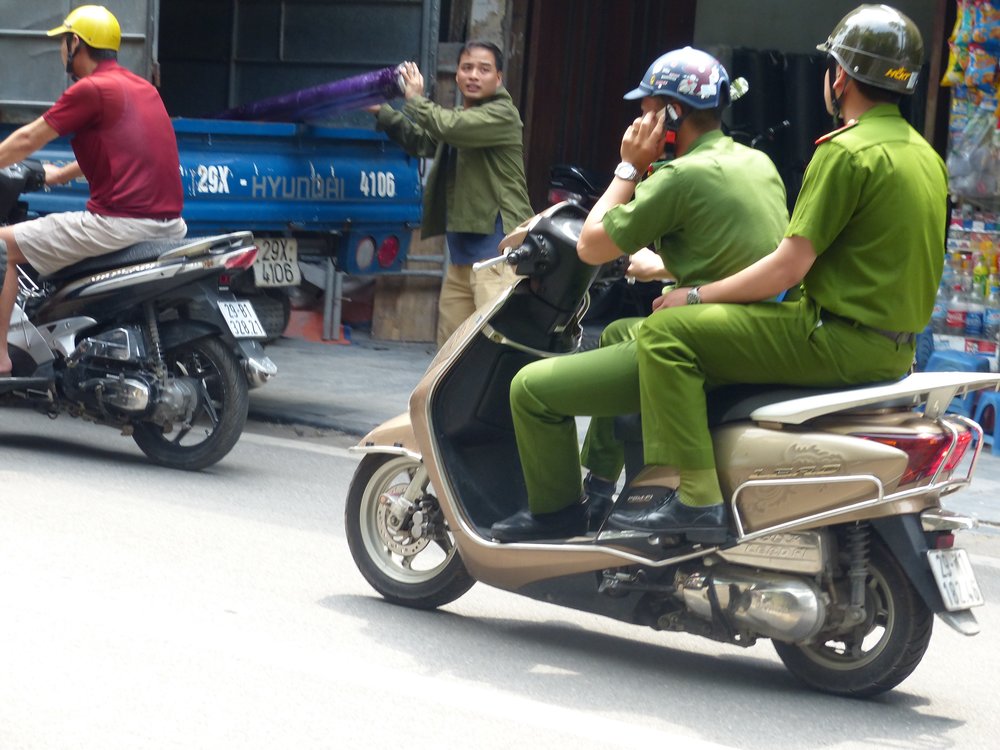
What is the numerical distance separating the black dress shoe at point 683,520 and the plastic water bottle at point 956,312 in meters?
5.59

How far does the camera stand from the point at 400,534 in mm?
5102

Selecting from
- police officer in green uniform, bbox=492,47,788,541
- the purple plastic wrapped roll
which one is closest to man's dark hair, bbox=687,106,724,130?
police officer in green uniform, bbox=492,47,788,541

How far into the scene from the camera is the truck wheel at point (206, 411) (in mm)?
7062

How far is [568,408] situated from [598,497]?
386 millimetres

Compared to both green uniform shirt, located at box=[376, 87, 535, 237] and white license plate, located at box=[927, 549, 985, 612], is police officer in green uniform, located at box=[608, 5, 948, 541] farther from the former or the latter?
green uniform shirt, located at box=[376, 87, 535, 237]

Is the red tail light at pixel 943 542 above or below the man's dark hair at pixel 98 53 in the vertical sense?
below

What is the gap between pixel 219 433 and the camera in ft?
23.2

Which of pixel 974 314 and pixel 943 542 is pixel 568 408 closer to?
pixel 943 542

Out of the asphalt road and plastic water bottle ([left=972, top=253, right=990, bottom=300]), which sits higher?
plastic water bottle ([left=972, top=253, right=990, bottom=300])

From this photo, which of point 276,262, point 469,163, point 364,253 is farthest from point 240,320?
point 364,253

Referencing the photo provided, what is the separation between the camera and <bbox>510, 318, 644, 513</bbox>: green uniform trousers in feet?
14.9

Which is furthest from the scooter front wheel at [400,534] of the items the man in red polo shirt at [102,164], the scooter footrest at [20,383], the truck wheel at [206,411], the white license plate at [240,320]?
the scooter footrest at [20,383]

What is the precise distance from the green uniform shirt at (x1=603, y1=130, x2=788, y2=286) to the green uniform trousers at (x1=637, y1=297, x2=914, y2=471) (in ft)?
0.66

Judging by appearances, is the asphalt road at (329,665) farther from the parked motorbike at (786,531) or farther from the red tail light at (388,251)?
the red tail light at (388,251)
